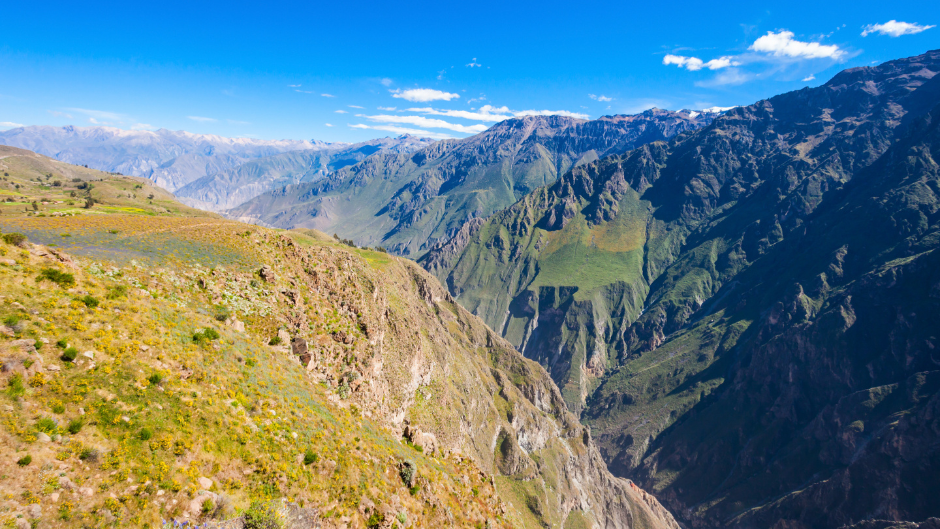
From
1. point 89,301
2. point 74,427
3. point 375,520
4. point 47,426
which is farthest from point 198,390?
point 375,520

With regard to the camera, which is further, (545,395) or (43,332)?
(545,395)

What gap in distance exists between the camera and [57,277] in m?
28.2

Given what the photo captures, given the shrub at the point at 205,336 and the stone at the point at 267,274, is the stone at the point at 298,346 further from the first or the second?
the shrub at the point at 205,336

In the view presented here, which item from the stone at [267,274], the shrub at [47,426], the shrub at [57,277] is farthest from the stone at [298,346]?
the shrub at [47,426]

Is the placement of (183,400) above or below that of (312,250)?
below

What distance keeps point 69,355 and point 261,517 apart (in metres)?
15.0

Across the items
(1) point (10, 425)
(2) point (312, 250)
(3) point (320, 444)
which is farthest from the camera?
(2) point (312, 250)

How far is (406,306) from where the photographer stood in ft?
359

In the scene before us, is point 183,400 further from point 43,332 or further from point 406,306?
point 406,306

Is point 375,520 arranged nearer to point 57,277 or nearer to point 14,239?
point 57,277

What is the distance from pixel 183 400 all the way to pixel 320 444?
35.0ft

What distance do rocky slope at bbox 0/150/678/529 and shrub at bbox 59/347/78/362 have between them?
0.10m

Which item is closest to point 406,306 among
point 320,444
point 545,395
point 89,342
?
point 320,444

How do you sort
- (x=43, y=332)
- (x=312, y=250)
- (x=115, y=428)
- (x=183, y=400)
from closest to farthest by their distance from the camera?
(x=115, y=428) → (x=43, y=332) → (x=183, y=400) → (x=312, y=250)
